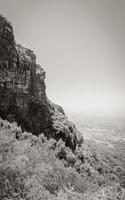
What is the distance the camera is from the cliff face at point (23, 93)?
16.0 metres

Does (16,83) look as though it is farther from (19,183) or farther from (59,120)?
(19,183)

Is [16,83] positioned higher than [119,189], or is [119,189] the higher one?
[16,83]

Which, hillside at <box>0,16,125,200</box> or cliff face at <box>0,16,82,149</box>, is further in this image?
cliff face at <box>0,16,82,149</box>

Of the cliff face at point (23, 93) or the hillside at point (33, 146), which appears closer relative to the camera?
the hillside at point (33, 146)

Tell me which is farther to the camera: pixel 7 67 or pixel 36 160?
pixel 7 67

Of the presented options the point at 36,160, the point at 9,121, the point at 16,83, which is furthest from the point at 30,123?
the point at 36,160

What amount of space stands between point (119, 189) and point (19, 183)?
5043 millimetres

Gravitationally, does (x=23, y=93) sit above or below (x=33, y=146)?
above

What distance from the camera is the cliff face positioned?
1603 cm

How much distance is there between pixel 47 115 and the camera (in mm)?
21219

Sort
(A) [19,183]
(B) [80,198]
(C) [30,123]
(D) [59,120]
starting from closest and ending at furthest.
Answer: (A) [19,183]
(B) [80,198]
(C) [30,123]
(D) [59,120]

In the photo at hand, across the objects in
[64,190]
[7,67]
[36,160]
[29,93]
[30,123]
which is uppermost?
[7,67]

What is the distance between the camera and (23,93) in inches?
711

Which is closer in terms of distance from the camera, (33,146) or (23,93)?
(33,146)
